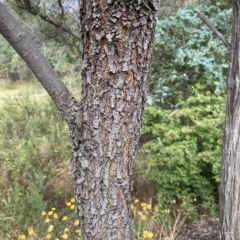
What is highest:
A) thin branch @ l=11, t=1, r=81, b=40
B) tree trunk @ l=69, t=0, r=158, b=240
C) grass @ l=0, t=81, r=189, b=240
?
thin branch @ l=11, t=1, r=81, b=40

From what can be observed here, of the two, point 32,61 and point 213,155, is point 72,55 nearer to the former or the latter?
point 213,155

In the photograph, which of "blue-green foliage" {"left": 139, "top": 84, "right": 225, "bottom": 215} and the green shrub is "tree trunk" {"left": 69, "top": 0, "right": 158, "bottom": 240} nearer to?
the green shrub

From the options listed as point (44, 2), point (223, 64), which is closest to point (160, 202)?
point (223, 64)

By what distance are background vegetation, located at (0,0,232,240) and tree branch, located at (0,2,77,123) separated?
4.43ft

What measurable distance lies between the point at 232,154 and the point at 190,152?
88 cm

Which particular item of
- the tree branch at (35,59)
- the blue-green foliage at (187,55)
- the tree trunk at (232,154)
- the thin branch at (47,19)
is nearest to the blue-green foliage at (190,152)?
the blue-green foliage at (187,55)

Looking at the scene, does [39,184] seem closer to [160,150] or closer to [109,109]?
[160,150]

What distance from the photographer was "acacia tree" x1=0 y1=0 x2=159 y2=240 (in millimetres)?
1058

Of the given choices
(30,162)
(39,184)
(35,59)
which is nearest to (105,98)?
(35,59)

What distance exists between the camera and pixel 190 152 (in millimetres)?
3098

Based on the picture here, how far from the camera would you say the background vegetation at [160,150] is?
2.78 metres

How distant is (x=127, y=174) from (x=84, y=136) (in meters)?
0.26

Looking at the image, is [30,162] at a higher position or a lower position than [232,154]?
lower

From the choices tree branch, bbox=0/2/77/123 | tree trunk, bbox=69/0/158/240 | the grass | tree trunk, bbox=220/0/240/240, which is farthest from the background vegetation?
tree branch, bbox=0/2/77/123
